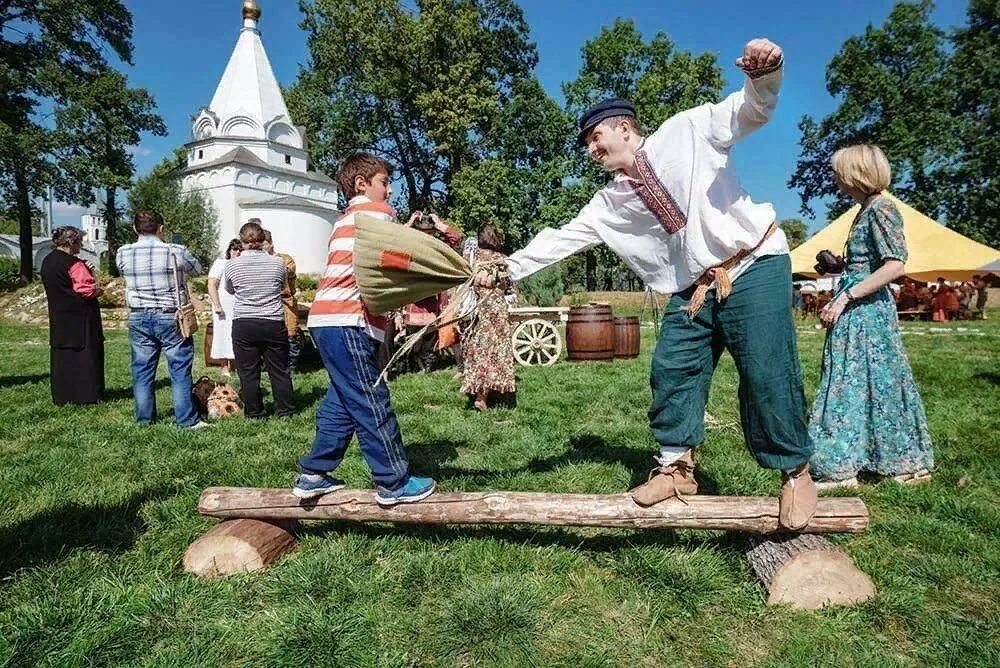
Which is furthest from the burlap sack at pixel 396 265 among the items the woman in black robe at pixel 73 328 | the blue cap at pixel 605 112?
the woman in black robe at pixel 73 328

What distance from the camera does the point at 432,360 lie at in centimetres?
935

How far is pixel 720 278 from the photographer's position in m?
2.51

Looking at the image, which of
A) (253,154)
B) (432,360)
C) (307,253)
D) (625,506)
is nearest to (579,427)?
(625,506)

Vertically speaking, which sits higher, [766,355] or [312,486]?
[766,355]

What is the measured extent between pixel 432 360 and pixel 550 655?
731 centimetres

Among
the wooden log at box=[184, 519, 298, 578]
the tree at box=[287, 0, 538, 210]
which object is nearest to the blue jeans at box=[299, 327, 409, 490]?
the wooden log at box=[184, 519, 298, 578]

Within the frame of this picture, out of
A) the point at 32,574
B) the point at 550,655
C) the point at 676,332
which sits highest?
the point at 676,332

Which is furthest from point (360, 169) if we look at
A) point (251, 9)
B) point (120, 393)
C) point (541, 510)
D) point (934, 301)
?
point (251, 9)

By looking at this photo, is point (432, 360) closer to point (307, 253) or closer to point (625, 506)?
point (625, 506)

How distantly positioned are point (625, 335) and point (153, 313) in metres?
7.33

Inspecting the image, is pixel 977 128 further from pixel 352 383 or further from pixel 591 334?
pixel 352 383

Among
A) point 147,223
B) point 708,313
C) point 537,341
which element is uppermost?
point 147,223

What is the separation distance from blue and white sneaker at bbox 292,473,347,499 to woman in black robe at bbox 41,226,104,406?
5204 millimetres

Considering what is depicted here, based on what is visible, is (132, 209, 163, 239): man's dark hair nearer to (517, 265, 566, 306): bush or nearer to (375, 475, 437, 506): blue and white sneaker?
(375, 475, 437, 506): blue and white sneaker
